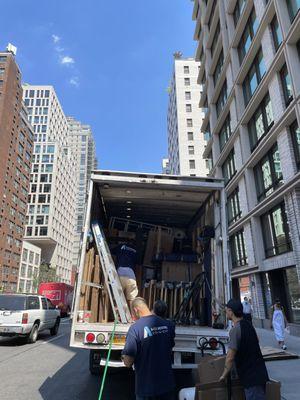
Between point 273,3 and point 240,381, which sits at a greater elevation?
point 273,3

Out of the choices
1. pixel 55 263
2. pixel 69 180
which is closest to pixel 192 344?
pixel 55 263

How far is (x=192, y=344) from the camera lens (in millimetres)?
5227

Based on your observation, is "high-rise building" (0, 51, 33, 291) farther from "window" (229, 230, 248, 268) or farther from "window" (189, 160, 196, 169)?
"window" (229, 230, 248, 268)

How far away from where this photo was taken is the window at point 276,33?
16328 millimetres

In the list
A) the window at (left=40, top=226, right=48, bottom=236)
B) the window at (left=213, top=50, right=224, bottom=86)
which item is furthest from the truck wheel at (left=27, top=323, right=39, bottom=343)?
the window at (left=40, top=226, right=48, bottom=236)

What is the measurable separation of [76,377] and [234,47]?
22.3m

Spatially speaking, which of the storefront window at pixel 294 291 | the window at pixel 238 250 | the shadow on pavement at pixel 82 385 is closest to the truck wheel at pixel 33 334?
the shadow on pavement at pixel 82 385

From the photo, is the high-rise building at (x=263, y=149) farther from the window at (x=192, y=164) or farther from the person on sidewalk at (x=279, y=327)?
the window at (x=192, y=164)

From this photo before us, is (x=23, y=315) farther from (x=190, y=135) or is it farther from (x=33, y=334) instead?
(x=190, y=135)

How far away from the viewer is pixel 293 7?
49.2ft

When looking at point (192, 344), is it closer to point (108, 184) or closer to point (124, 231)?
point (108, 184)

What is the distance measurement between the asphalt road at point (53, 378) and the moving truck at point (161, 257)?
491mm

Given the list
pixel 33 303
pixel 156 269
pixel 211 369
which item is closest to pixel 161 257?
pixel 156 269

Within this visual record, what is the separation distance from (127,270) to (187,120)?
182 ft
